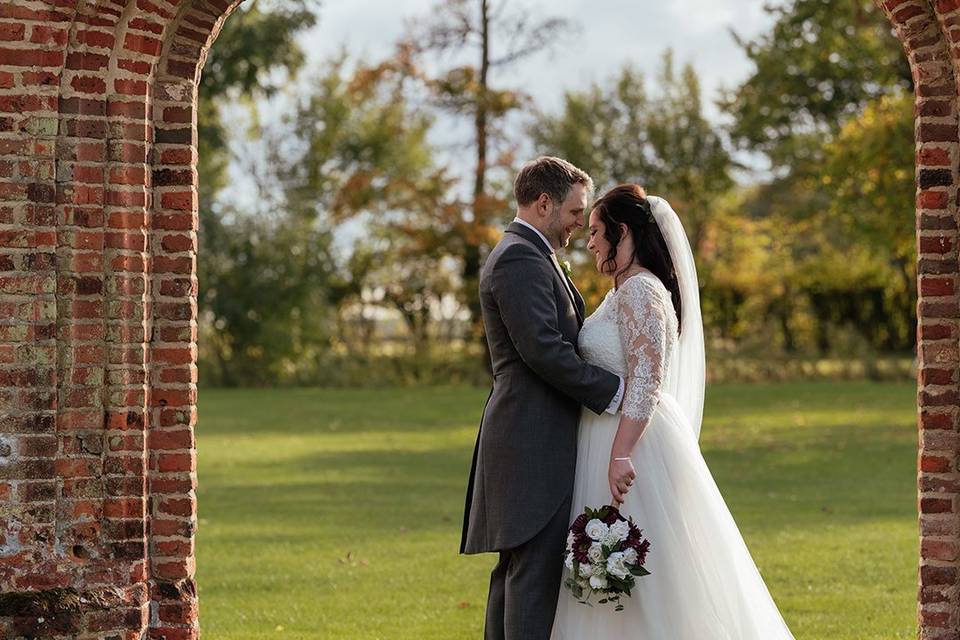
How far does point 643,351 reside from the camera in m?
5.66

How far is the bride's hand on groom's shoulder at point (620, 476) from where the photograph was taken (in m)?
5.62

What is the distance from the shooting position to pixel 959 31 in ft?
19.3

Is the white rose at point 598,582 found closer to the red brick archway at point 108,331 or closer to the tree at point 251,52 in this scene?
the red brick archway at point 108,331

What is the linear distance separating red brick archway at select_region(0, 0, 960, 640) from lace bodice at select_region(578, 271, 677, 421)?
1.19 meters

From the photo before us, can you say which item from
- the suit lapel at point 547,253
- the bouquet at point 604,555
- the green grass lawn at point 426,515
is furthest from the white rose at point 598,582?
the green grass lawn at point 426,515

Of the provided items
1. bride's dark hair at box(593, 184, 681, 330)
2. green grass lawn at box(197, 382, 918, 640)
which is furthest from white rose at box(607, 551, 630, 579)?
green grass lawn at box(197, 382, 918, 640)

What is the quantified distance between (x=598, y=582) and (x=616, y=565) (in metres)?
0.10

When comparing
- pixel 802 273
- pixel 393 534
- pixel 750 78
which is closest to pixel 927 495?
pixel 393 534

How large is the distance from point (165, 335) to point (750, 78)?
21519 millimetres

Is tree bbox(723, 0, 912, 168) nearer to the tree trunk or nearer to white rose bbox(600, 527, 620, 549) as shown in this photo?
the tree trunk

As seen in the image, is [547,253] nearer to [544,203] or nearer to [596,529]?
[544,203]

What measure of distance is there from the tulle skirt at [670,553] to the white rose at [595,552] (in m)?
0.25

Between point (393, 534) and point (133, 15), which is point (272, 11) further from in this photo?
point (133, 15)

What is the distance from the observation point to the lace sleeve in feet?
18.5
